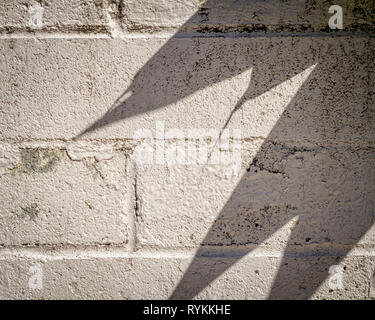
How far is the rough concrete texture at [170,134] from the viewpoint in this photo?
84 centimetres

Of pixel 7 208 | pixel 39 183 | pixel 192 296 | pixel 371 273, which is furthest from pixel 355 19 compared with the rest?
pixel 7 208

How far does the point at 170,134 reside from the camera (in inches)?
33.0

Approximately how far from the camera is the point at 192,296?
2.77 feet

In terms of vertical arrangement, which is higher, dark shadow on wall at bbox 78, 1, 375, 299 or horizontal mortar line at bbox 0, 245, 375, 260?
dark shadow on wall at bbox 78, 1, 375, 299

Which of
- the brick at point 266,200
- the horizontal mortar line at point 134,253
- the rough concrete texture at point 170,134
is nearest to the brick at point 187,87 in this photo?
the rough concrete texture at point 170,134

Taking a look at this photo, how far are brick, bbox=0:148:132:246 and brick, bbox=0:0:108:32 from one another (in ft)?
1.63

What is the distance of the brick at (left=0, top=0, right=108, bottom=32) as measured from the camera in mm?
839

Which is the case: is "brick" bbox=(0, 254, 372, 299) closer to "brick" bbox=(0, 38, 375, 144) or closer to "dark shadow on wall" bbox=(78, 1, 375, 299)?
"dark shadow on wall" bbox=(78, 1, 375, 299)

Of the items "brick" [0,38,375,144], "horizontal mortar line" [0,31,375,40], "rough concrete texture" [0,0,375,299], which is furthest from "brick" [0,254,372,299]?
"horizontal mortar line" [0,31,375,40]

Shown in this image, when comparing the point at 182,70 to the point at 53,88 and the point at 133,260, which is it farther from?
the point at 133,260

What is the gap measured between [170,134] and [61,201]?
51cm

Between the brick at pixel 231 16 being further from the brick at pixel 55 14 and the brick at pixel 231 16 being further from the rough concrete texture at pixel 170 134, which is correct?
the brick at pixel 55 14

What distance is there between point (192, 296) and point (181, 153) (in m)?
0.57

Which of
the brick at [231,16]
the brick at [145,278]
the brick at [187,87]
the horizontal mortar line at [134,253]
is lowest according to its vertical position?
the brick at [145,278]
